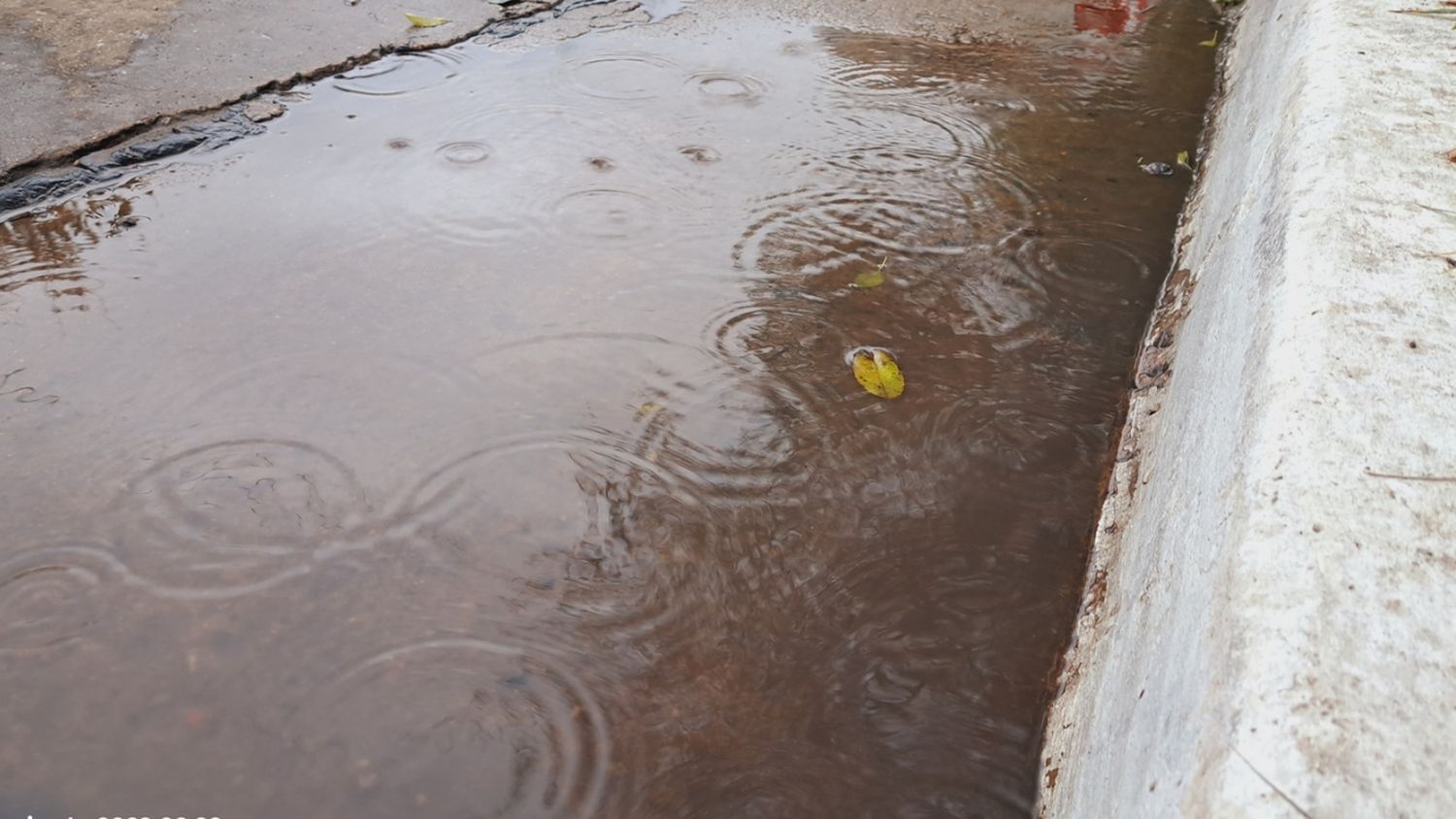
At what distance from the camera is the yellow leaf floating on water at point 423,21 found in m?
4.35

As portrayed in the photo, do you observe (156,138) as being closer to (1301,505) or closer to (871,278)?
(871,278)

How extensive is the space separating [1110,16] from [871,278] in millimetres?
2881

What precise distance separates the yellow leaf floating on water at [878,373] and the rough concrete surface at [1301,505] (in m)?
0.57

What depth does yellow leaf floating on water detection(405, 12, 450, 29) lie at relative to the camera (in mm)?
4348

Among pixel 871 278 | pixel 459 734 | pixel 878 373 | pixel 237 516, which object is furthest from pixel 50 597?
pixel 871 278

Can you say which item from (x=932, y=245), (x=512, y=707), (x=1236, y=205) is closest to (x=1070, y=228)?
(x=932, y=245)

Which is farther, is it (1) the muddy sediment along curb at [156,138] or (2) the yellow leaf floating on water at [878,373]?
(1) the muddy sediment along curb at [156,138]

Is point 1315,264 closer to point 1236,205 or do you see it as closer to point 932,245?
point 1236,205

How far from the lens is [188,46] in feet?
12.9

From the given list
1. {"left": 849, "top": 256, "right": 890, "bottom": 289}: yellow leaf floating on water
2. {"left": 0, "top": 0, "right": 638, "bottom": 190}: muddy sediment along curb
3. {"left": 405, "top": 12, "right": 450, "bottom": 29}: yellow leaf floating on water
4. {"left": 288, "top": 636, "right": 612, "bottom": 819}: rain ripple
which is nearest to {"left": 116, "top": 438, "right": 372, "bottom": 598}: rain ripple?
{"left": 288, "top": 636, "right": 612, "bottom": 819}: rain ripple

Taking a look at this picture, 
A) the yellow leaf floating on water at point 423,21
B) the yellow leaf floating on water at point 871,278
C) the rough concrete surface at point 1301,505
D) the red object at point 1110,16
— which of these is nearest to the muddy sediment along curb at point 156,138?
the yellow leaf floating on water at point 423,21

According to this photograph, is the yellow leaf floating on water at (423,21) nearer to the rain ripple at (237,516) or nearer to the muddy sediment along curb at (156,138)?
the muddy sediment along curb at (156,138)

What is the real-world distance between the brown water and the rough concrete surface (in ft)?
1.07

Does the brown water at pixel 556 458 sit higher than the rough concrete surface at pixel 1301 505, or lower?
lower
